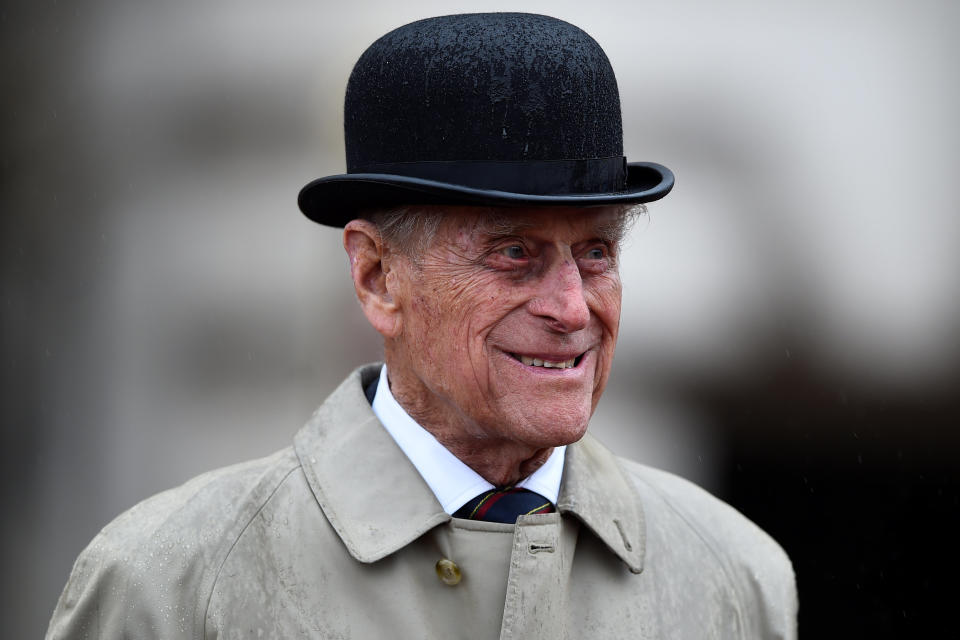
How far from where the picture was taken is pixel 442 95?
2.59m

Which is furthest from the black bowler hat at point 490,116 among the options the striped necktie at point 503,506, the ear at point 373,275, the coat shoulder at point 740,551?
the coat shoulder at point 740,551

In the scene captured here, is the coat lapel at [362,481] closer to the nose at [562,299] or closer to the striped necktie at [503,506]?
the striped necktie at [503,506]

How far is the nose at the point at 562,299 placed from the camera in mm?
2572

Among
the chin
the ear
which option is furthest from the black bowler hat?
the chin

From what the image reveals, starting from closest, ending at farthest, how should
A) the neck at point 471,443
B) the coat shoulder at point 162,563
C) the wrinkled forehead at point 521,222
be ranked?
the wrinkled forehead at point 521,222, the coat shoulder at point 162,563, the neck at point 471,443

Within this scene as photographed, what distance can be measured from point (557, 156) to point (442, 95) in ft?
0.98

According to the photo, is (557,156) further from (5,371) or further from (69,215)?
(5,371)

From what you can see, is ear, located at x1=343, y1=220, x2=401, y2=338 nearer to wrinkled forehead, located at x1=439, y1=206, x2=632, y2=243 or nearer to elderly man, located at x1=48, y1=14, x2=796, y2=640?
elderly man, located at x1=48, y1=14, x2=796, y2=640

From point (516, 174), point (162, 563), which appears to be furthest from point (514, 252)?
point (162, 563)

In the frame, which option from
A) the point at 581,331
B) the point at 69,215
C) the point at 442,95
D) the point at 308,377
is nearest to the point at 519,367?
the point at 581,331

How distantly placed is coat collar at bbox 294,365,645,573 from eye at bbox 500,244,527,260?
1.90 ft

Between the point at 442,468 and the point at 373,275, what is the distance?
514mm

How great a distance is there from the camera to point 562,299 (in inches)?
102

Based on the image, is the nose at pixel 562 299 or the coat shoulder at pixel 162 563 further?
the coat shoulder at pixel 162 563
